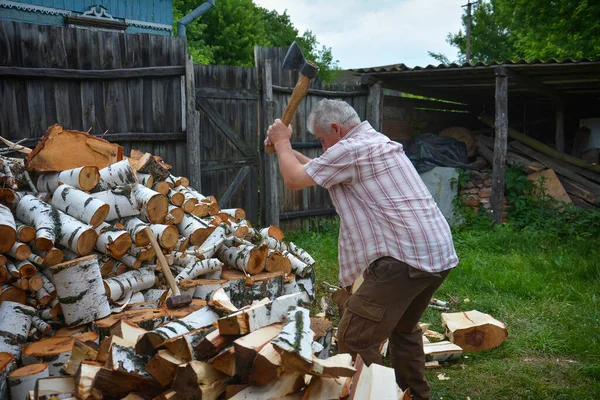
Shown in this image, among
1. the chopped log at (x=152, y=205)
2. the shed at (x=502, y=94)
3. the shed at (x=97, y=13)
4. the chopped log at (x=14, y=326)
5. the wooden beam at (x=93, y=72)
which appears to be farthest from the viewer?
the shed at (x=97, y=13)

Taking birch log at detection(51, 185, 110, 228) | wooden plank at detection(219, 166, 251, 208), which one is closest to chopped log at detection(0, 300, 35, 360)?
birch log at detection(51, 185, 110, 228)

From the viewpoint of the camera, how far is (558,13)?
1426 cm

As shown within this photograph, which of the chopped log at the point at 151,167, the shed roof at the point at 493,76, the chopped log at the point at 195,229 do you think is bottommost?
the chopped log at the point at 195,229

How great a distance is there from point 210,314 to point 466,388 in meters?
1.91

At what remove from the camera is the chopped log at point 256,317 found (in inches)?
91.8

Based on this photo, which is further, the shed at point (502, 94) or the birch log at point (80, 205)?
the shed at point (502, 94)

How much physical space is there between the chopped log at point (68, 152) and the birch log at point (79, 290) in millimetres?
1227

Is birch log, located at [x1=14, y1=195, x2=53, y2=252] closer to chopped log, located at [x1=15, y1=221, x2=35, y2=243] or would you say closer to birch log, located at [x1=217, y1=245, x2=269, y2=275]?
chopped log, located at [x1=15, y1=221, x2=35, y2=243]

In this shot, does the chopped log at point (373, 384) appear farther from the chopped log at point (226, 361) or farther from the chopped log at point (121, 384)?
the chopped log at point (121, 384)

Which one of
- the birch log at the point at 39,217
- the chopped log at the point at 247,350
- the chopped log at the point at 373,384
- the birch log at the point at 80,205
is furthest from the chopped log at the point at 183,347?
the birch log at the point at 80,205

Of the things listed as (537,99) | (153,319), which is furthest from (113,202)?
(537,99)

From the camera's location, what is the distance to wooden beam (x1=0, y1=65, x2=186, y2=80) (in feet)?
16.2

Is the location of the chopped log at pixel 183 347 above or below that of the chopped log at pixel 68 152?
below

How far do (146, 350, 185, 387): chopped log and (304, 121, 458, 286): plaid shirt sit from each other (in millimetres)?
1088
